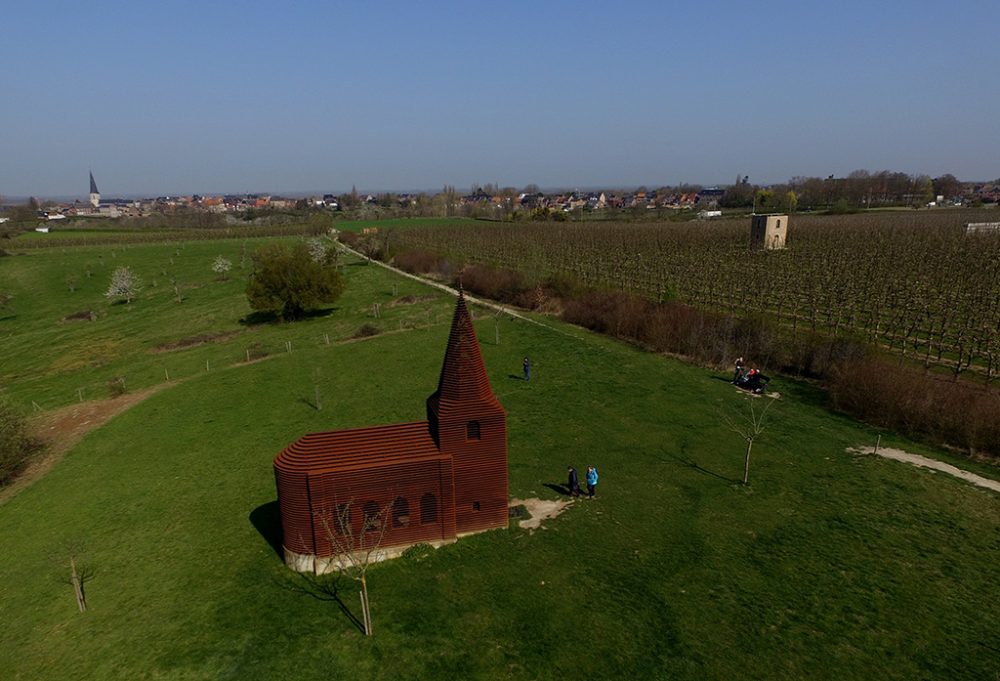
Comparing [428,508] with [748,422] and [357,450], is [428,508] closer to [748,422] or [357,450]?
[357,450]

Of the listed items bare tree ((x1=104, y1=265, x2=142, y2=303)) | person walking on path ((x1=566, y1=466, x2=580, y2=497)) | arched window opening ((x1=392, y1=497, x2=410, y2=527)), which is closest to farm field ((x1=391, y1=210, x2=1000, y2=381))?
person walking on path ((x1=566, y1=466, x2=580, y2=497))

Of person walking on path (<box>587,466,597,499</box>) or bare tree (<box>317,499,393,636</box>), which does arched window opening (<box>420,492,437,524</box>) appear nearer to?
bare tree (<box>317,499,393,636</box>)

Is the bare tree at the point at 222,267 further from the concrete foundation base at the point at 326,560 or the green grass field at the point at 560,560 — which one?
the concrete foundation base at the point at 326,560

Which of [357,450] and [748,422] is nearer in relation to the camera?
[357,450]

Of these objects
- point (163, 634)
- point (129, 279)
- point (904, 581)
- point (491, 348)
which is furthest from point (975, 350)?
point (129, 279)

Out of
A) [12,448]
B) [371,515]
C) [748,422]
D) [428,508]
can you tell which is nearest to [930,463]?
[748,422]

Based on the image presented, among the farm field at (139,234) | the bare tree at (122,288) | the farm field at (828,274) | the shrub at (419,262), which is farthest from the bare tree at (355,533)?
the farm field at (139,234)
